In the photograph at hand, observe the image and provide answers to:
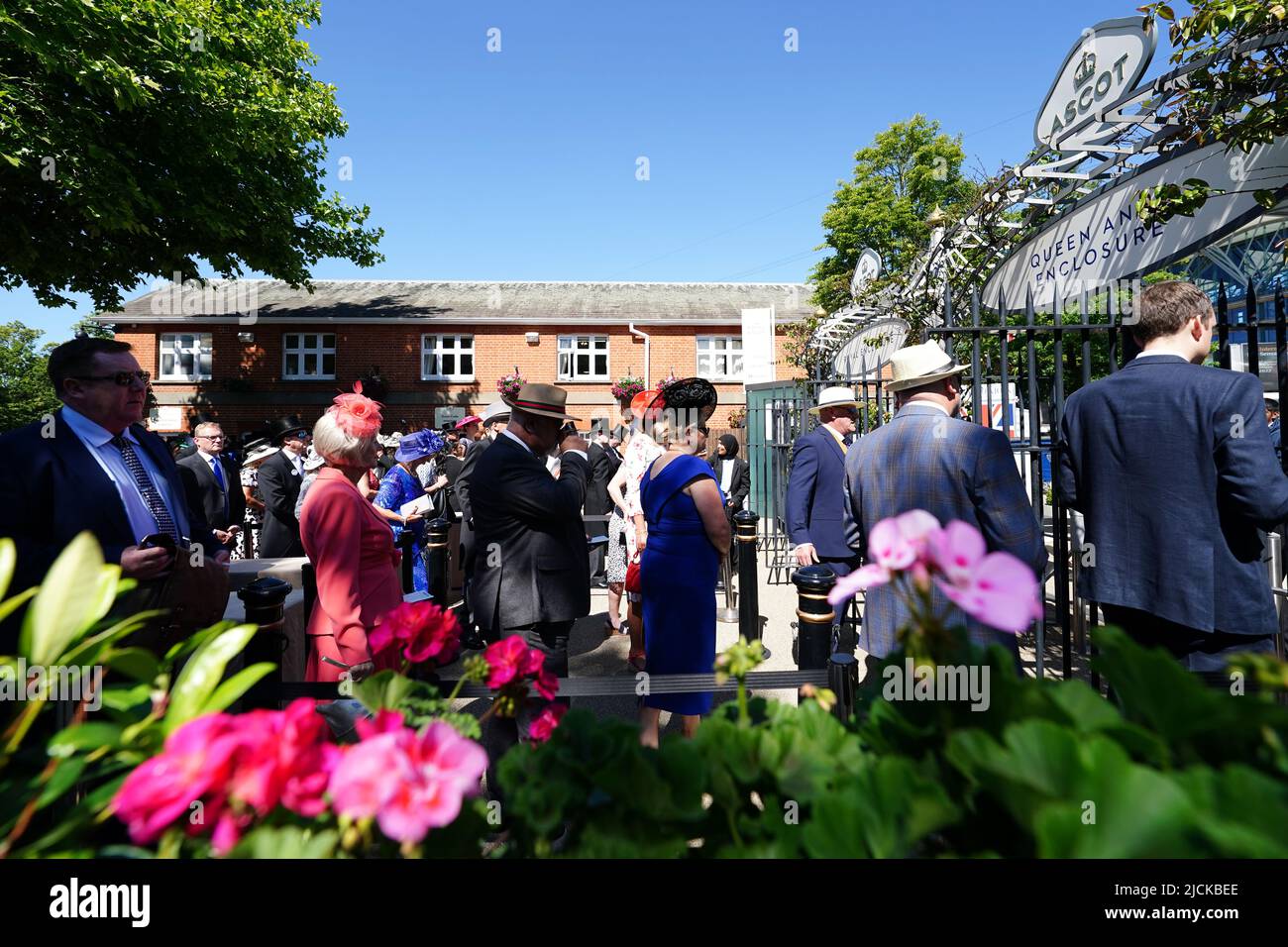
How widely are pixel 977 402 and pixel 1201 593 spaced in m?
1.58

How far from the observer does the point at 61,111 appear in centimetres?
1000

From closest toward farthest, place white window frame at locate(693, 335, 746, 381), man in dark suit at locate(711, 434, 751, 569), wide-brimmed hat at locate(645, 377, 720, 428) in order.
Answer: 1. wide-brimmed hat at locate(645, 377, 720, 428)
2. man in dark suit at locate(711, 434, 751, 569)
3. white window frame at locate(693, 335, 746, 381)

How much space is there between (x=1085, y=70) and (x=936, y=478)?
2.91 m

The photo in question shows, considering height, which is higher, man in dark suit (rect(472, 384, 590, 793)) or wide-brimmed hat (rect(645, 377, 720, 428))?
wide-brimmed hat (rect(645, 377, 720, 428))

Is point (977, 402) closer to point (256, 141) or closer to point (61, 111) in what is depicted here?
point (61, 111)

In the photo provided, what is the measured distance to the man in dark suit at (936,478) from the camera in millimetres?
2541

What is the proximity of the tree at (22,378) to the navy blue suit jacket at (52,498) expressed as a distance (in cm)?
2600

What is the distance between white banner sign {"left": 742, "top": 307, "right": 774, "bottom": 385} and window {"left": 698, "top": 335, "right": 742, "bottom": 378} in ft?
35.4

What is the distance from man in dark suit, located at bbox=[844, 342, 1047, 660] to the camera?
2.54m

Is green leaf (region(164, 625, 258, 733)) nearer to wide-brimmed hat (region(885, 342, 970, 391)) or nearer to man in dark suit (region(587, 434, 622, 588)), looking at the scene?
wide-brimmed hat (region(885, 342, 970, 391))

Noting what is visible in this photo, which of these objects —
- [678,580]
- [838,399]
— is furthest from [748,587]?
[678,580]

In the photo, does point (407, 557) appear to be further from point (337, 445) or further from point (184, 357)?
point (184, 357)

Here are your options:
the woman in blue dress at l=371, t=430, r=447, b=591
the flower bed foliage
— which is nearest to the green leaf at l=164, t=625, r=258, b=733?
the flower bed foliage

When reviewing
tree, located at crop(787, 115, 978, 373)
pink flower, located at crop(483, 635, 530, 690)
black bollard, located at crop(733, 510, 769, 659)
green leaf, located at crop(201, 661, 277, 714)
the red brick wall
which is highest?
tree, located at crop(787, 115, 978, 373)
